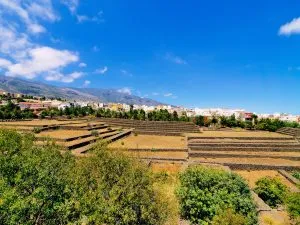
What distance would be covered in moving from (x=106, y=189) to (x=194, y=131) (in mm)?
46711

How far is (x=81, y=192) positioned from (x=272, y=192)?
616 inches

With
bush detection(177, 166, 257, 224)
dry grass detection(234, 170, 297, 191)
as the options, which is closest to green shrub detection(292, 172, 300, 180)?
dry grass detection(234, 170, 297, 191)

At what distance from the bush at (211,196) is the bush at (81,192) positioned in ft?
10.3

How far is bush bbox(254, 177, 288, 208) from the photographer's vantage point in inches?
873

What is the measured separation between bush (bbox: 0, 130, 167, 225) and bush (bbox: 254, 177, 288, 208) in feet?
37.4

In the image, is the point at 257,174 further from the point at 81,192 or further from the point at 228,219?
the point at 81,192

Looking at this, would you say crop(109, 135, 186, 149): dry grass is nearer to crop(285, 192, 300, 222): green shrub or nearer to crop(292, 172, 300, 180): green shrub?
crop(292, 172, 300, 180): green shrub

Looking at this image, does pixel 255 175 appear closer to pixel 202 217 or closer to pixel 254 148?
pixel 254 148

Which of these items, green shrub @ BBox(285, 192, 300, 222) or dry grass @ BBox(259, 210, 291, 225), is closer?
green shrub @ BBox(285, 192, 300, 222)

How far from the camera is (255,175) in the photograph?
29406mm

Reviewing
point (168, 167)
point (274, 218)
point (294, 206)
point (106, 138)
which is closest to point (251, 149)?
point (168, 167)

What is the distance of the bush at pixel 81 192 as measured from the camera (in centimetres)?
1143

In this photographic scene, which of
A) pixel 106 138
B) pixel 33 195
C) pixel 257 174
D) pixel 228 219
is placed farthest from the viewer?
pixel 106 138

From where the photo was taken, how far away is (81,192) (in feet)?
44.3
